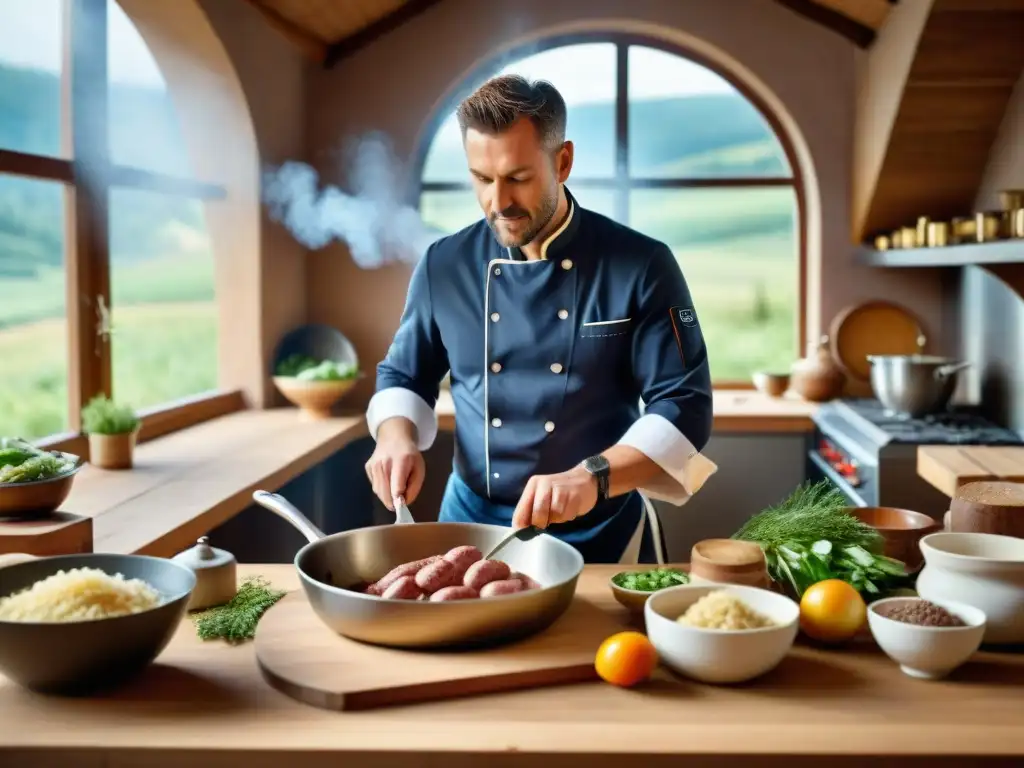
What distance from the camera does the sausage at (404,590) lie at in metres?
1.45

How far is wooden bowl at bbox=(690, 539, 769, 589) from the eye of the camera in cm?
155

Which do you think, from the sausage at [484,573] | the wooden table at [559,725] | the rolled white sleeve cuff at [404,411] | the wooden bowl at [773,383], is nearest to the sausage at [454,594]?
the sausage at [484,573]

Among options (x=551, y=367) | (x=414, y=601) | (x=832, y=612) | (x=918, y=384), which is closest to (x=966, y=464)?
(x=918, y=384)

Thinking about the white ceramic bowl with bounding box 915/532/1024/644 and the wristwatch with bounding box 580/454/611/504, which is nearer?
the white ceramic bowl with bounding box 915/532/1024/644

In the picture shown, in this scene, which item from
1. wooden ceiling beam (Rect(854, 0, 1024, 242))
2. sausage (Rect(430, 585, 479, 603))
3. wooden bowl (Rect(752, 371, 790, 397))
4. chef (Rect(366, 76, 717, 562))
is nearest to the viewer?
sausage (Rect(430, 585, 479, 603))

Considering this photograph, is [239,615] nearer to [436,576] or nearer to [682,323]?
[436,576]

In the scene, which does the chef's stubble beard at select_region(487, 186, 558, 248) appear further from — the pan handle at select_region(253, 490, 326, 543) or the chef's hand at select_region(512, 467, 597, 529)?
the pan handle at select_region(253, 490, 326, 543)

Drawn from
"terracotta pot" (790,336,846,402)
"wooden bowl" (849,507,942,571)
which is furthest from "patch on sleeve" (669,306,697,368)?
"terracotta pot" (790,336,846,402)

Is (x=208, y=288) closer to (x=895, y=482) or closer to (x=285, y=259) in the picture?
(x=285, y=259)

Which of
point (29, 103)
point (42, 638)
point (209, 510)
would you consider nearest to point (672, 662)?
point (42, 638)

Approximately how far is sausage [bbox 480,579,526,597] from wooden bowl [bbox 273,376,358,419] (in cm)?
302

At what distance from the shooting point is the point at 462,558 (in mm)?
1533

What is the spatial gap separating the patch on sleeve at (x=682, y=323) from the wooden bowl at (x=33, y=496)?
1280 mm

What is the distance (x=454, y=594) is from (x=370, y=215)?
3856 mm
